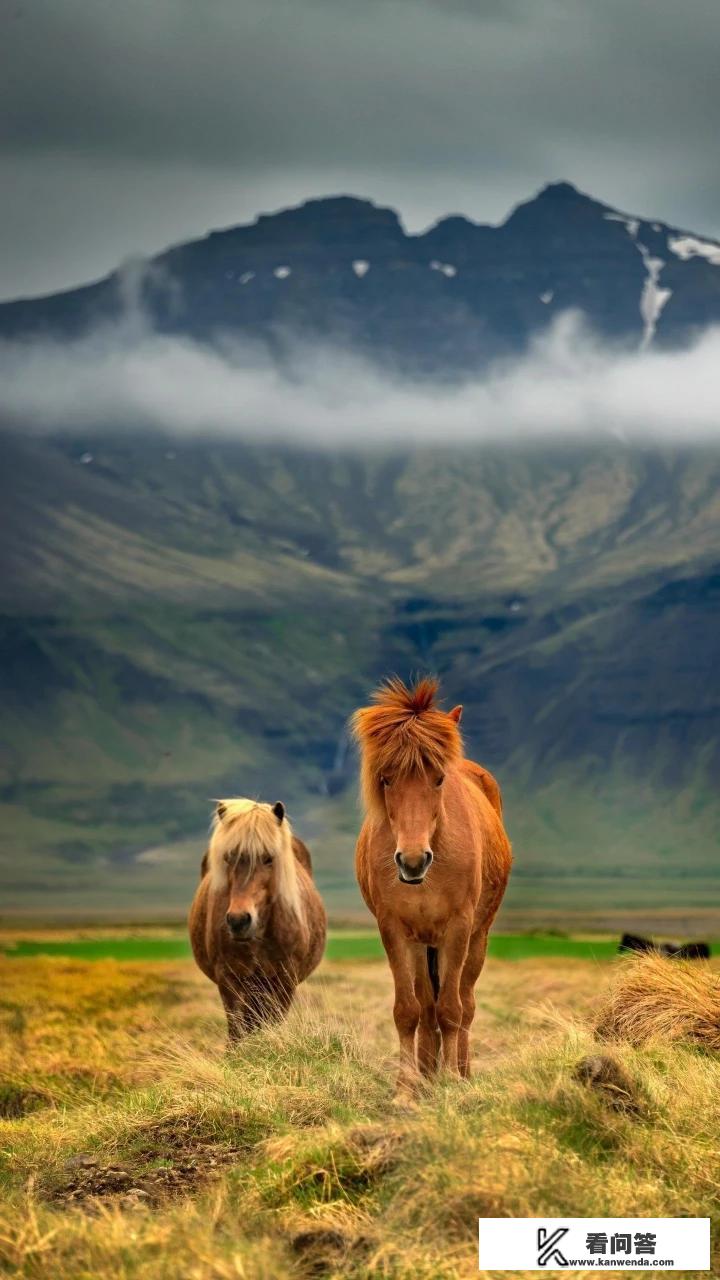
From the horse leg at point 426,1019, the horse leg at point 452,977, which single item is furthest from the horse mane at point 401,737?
the horse leg at point 426,1019

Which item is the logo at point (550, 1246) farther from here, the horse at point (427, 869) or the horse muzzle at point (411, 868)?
the horse at point (427, 869)

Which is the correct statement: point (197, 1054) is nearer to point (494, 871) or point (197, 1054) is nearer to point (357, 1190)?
point (494, 871)

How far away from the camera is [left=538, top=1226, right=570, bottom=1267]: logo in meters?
9.28

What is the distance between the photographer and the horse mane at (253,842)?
61.7 ft

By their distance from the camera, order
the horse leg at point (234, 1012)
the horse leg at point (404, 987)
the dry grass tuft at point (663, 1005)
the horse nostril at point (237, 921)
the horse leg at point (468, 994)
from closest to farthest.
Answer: the horse leg at point (404, 987), the horse leg at point (468, 994), the dry grass tuft at point (663, 1005), the horse nostril at point (237, 921), the horse leg at point (234, 1012)

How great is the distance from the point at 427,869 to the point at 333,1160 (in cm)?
335

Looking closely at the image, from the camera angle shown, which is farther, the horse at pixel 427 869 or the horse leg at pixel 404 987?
the horse leg at pixel 404 987

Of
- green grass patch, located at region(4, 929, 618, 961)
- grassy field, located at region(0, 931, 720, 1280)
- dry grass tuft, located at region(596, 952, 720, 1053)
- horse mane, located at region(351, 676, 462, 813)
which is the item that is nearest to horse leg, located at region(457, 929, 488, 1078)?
grassy field, located at region(0, 931, 720, 1280)

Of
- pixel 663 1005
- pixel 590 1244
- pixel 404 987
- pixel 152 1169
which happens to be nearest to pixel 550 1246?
pixel 590 1244

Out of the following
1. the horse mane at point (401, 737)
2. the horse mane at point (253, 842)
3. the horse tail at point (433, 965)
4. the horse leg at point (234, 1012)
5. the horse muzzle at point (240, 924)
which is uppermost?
the horse mane at point (401, 737)

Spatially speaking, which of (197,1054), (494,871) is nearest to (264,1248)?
(197,1054)

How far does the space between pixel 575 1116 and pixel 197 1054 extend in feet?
15.0

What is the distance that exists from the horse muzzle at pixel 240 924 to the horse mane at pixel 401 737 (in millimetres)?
4076

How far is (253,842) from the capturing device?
18.8 m
